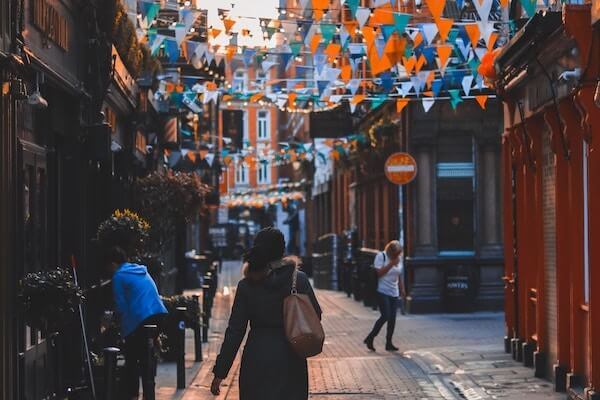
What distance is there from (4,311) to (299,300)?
2.90 m

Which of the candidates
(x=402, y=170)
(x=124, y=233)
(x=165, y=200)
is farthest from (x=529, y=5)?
(x=402, y=170)

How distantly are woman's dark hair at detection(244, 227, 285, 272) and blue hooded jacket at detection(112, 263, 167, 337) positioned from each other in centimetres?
341

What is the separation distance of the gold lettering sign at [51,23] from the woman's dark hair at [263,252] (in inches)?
159

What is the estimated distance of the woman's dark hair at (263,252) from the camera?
24.8 feet

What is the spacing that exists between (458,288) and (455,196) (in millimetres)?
2219

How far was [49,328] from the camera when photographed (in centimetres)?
966

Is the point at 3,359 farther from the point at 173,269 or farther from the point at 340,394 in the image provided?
the point at 173,269

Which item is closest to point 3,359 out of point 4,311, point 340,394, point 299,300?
point 4,311

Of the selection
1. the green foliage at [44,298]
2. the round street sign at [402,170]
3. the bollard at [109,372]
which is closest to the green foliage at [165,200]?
the round street sign at [402,170]

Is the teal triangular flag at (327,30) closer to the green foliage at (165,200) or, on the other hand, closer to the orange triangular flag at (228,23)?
the orange triangular flag at (228,23)

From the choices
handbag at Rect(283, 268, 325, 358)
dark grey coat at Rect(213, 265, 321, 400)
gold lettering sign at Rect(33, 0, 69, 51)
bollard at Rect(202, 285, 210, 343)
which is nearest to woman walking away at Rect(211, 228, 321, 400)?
dark grey coat at Rect(213, 265, 321, 400)

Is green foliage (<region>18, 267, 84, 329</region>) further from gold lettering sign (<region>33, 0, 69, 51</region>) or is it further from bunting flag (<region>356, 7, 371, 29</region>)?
bunting flag (<region>356, 7, 371, 29</region>)

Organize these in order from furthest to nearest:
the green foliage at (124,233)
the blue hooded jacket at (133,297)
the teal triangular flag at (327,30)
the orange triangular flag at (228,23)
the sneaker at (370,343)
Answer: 1. the sneaker at (370,343)
2. the orange triangular flag at (228,23)
3. the teal triangular flag at (327,30)
4. the green foliage at (124,233)
5. the blue hooded jacket at (133,297)

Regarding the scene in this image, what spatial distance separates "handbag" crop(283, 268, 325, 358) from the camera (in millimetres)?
7270
